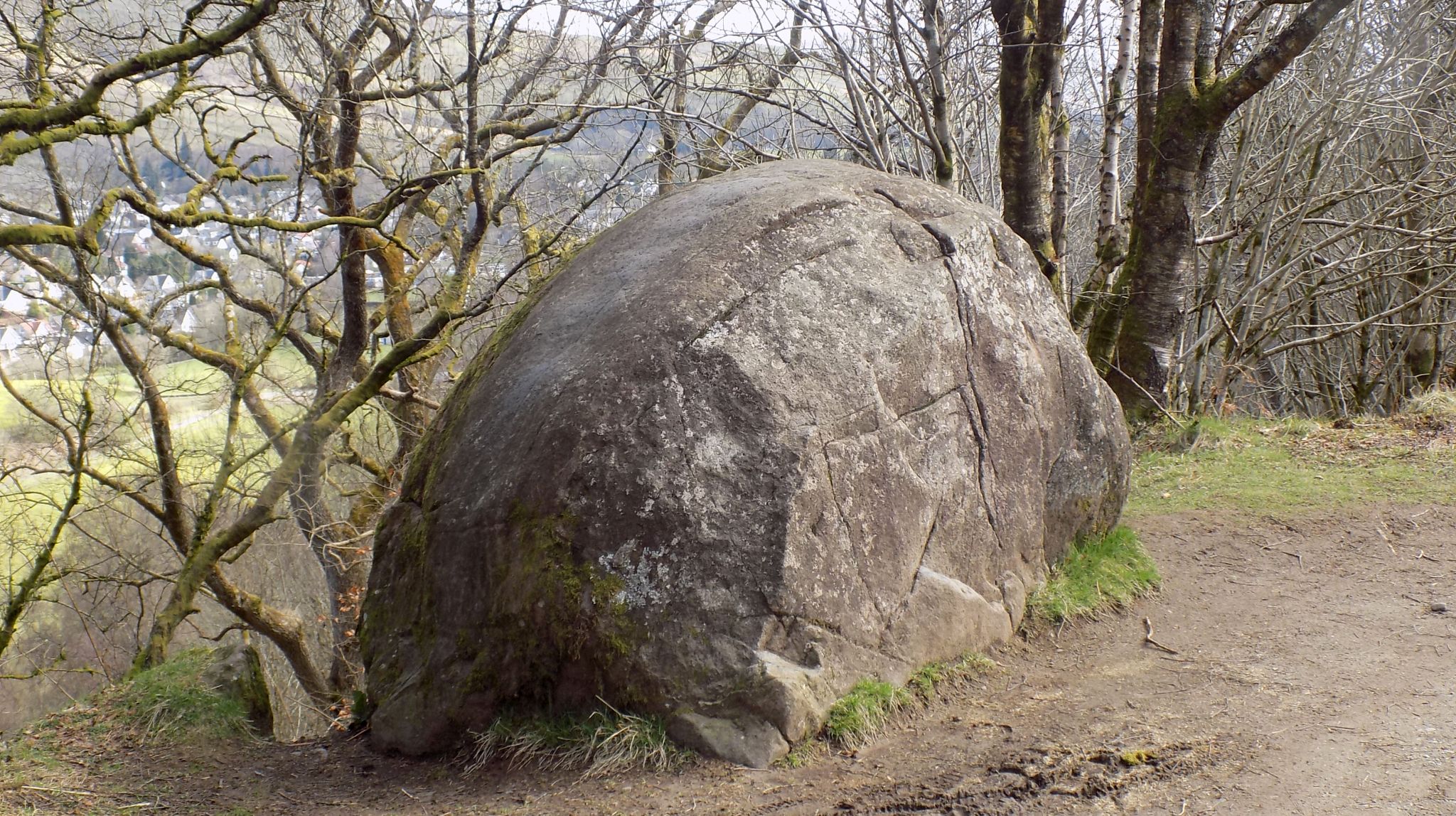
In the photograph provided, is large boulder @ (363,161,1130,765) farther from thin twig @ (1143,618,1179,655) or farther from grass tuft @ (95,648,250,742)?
grass tuft @ (95,648,250,742)

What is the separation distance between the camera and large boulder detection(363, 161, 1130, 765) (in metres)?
3.87

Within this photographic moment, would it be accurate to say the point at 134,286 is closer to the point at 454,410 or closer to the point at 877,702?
the point at 454,410

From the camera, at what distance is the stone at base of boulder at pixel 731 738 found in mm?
3795

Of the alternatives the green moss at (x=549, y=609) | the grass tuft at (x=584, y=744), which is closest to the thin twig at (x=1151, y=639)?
Answer: the grass tuft at (x=584, y=744)

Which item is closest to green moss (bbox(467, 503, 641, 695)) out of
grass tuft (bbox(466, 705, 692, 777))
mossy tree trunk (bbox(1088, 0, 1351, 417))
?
grass tuft (bbox(466, 705, 692, 777))

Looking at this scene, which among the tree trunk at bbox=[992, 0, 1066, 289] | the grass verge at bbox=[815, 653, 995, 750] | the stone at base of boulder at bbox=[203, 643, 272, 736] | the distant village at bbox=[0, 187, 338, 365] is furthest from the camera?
the distant village at bbox=[0, 187, 338, 365]

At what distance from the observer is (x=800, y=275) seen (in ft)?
14.6

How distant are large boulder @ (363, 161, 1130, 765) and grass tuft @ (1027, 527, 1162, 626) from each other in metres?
0.16

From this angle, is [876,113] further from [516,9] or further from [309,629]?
[309,629]

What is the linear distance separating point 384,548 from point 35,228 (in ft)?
6.35

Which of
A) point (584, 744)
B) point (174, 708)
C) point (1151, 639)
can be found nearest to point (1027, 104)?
point (1151, 639)

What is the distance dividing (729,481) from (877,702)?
1111 millimetres

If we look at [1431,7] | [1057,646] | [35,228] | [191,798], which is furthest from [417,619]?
[1431,7]

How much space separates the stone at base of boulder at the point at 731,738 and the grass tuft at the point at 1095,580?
5.96 ft
